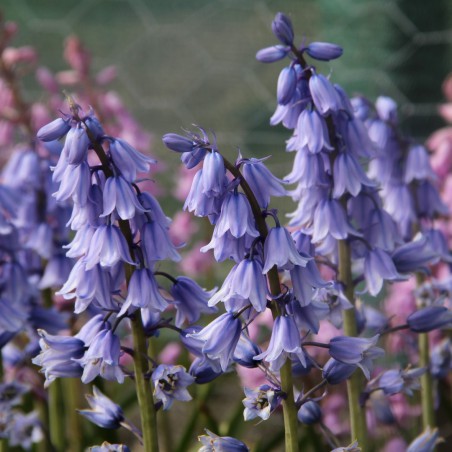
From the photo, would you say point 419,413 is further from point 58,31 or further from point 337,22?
point 58,31

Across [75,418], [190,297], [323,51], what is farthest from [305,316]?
[75,418]

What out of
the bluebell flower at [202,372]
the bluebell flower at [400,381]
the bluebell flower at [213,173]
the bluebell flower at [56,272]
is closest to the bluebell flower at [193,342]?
the bluebell flower at [202,372]

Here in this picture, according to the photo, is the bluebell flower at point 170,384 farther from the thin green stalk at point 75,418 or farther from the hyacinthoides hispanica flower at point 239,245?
the thin green stalk at point 75,418

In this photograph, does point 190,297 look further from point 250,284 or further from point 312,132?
point 312,132

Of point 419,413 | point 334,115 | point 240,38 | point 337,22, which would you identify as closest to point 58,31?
point 240,38

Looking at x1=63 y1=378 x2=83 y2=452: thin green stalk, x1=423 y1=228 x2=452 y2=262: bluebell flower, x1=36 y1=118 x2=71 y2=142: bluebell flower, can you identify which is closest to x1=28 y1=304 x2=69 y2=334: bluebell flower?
x1=63 y1=378 x2=83 y2=452: thin green stalk
